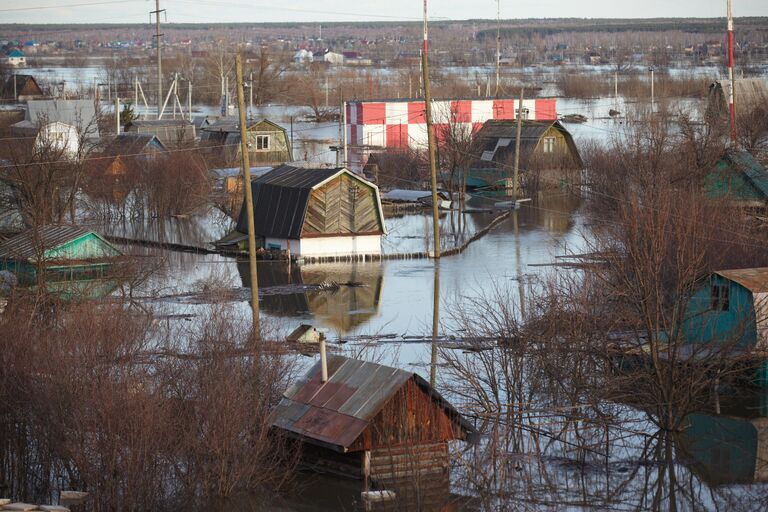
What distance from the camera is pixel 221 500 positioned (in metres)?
12.4

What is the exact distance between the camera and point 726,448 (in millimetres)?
14695

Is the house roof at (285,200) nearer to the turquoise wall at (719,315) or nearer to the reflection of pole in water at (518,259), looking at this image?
the reflection of pole in water at (518,259)

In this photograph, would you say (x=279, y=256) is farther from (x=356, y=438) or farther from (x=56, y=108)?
(x=56, y=108)

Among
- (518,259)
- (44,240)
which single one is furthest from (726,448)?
(44,240)

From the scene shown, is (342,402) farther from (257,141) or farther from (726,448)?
(257,141)

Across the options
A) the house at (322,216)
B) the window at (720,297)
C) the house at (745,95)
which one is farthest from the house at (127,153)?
the window at (720,297)

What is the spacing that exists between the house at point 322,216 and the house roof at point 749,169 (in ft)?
26.2

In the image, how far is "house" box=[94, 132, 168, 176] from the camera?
3531 centimetres

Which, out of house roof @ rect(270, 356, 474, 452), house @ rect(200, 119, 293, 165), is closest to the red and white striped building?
house @ rect(200, 119, 293, 165)

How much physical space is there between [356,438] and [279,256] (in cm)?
1507

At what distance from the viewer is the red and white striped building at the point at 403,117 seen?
49844 millimetres

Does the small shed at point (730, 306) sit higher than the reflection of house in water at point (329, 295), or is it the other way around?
the small shed at point (730, 306)

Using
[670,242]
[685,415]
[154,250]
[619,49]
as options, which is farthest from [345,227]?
[619,49]

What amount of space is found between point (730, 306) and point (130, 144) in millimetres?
27178
